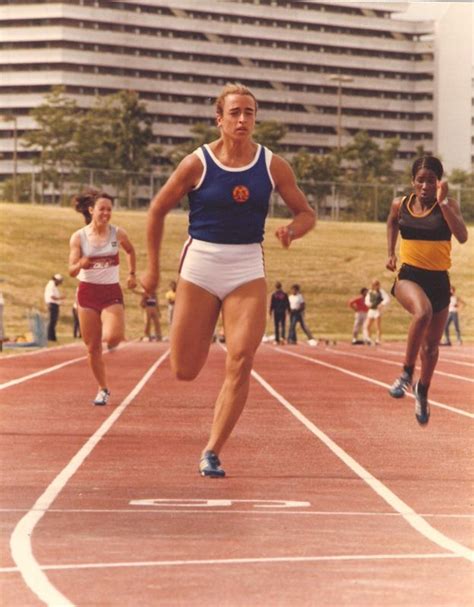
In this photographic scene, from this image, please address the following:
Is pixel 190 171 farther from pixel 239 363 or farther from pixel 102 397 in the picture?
pixel 102 397

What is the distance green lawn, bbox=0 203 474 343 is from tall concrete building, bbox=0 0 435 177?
5749cm


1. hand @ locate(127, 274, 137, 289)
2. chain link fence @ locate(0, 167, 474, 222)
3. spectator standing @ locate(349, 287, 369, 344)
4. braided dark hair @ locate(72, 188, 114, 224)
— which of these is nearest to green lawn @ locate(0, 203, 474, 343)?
chain link fence @ locate(0, 167, 474, 222)

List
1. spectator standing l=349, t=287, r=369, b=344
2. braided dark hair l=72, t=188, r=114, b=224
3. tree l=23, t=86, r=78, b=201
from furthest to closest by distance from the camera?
tree l=23, t=86, r=78, b=201
spectator standing l=349, t=287, r=369, b=344
braided dark hair l=72, t=188, r=114, b=224

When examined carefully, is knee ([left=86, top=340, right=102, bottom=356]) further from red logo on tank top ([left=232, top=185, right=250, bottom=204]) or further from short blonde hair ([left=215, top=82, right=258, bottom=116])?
red logo on tank top ([left=232, top=185, right=250, bottom=204])

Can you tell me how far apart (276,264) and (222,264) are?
65.8 meters

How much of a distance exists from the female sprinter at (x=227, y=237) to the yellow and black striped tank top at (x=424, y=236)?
3004 millimetres

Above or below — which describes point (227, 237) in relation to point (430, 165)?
below

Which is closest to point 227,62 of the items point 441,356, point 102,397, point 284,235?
point 441,356

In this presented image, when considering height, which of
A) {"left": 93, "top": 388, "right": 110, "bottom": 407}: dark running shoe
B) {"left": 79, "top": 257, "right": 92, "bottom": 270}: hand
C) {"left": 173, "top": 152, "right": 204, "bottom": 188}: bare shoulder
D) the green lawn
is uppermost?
{"left": 173, "top": 152, "right": 204, "bottom": 188}: bare shoulder

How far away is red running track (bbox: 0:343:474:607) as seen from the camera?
6.58 meters

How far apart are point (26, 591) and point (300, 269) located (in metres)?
68.6

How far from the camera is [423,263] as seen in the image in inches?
516

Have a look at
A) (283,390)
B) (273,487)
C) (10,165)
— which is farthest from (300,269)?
(10,165)

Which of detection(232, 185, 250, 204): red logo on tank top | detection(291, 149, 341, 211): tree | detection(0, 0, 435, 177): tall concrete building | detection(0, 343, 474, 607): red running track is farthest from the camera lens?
detection(0, 0, 435, 177): tall concrete building
